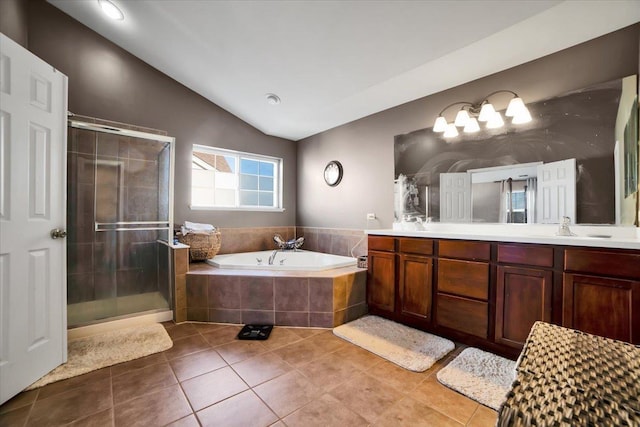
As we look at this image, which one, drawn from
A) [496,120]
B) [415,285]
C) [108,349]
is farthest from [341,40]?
[108,349]

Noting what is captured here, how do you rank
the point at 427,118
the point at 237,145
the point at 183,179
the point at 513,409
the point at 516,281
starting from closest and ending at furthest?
the point at 513,409 < the point at 516,281 < the point at 427,118 < the point at 183,179 < the point at 237,145

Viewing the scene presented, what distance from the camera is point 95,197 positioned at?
2527 mm

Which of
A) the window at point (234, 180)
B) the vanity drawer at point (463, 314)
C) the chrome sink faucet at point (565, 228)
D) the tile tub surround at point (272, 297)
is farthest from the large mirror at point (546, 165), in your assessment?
the window at point (234, 180)

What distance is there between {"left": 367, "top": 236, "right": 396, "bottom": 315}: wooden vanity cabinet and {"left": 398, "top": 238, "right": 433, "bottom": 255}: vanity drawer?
95mm

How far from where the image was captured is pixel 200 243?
307cm

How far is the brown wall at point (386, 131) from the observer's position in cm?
191

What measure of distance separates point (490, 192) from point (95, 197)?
362 centimetres

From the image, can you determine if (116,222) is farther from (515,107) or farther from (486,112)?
(515,107)

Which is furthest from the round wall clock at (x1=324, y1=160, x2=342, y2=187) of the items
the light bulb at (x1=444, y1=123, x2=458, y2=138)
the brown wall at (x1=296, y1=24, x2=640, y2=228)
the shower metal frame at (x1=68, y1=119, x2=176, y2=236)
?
the shower metal frame at (x1=68, y1=119, x2=176, y2=236)

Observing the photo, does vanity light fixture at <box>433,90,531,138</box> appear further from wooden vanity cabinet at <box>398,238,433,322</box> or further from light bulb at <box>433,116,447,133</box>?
Answer: wooden vanity cabinet at <box>398,238,433,322</box>

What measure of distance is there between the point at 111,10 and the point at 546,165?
389 cm

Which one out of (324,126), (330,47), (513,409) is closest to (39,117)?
(330,47)

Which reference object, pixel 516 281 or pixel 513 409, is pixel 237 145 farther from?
pixel 513 409

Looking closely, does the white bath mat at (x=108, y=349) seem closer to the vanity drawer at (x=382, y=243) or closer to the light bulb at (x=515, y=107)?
the vanity drawer at (x=382, y=243)
